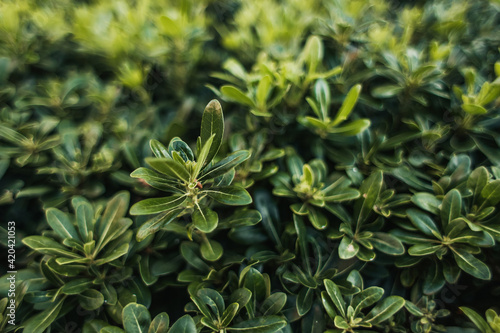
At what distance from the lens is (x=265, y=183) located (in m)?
1.60

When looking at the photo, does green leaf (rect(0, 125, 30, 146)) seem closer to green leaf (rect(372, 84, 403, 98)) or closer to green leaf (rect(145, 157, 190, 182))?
green leaf (rect(145, 157, 190, 182))

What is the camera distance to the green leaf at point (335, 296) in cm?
126

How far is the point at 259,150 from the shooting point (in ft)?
5.11

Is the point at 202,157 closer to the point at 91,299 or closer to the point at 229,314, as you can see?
the point at 229,314

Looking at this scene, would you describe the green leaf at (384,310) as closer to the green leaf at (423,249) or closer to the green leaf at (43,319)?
the green leaf at (423,249)

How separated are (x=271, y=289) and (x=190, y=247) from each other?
41cm

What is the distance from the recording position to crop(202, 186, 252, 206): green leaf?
1.20 metres

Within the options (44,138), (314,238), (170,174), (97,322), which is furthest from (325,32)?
(97,322)

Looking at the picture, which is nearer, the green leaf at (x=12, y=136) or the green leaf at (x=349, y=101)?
the green leaf at (x=349, y=101)

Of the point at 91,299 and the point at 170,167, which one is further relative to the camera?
the point at 91,299

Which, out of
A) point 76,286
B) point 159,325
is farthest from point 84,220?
point 159,325

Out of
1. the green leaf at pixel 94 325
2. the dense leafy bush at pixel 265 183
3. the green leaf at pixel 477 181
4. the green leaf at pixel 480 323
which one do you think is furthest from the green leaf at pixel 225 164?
the green leaf at pixel 480 323

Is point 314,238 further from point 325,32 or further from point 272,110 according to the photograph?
point 325,32

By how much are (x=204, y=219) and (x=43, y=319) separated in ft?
2.58
